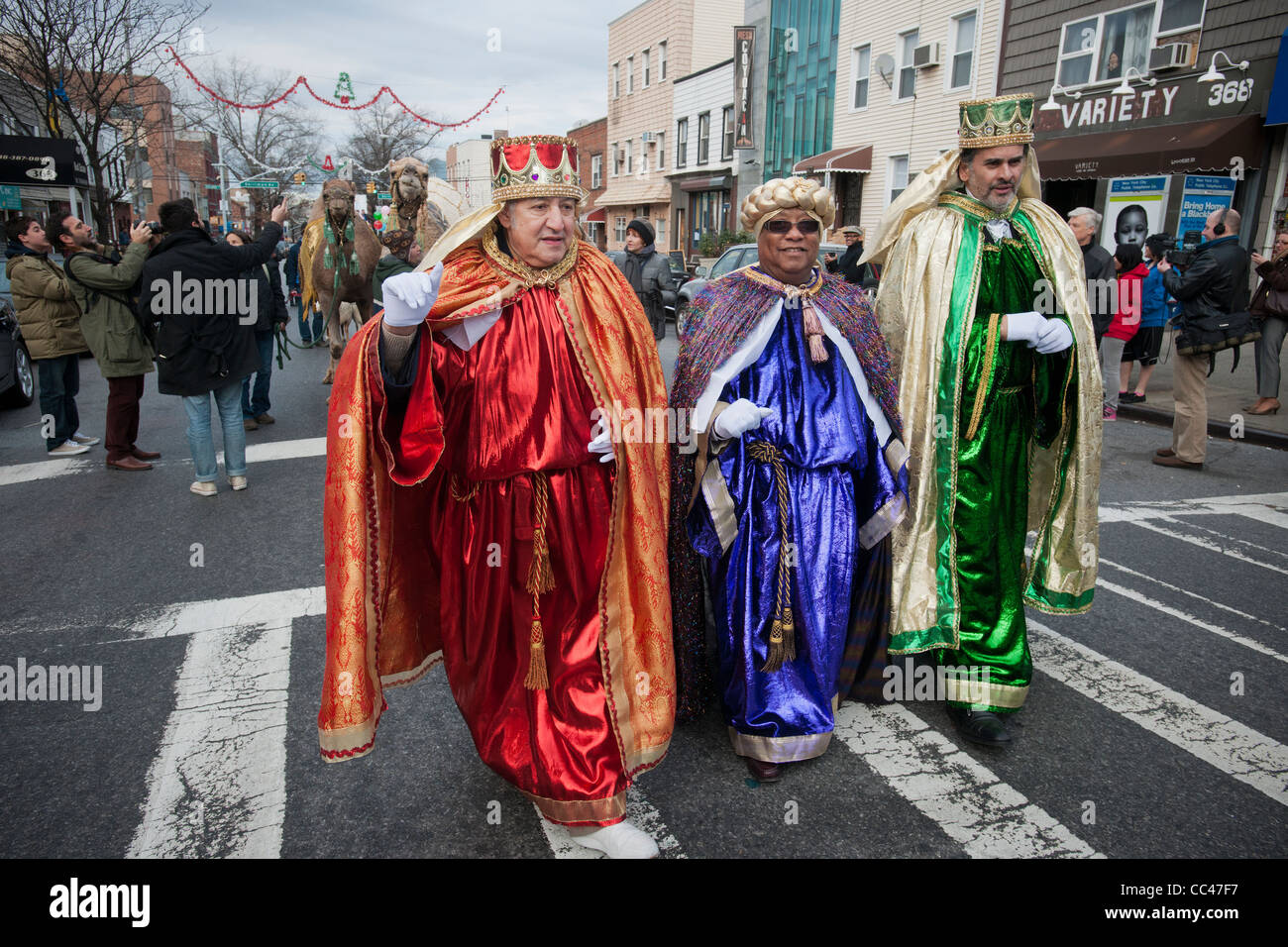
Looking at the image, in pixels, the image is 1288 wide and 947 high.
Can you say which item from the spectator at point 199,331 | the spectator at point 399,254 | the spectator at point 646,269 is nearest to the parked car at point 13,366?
the spectator at point 199,331

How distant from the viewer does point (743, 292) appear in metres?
3.02

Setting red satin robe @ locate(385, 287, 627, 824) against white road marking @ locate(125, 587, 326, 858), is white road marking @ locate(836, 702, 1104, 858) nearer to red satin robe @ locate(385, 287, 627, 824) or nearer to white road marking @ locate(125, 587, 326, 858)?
red satin robe @ locate(385, 287, 627, 824)

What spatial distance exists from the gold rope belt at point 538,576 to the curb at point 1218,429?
7.24m

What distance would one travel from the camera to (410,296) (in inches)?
85.0

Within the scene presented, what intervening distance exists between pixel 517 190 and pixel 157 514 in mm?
4674

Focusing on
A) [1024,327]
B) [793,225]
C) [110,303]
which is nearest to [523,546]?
[793,225]

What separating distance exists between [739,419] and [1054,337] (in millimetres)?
1307

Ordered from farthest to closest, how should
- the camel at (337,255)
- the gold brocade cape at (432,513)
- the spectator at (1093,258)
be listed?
the camel at (337,255), the spectator at (1093,258), the gold brocade cape at (432,513)

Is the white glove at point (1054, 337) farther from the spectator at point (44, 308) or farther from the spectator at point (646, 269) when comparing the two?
the spectator at point (44, 308)

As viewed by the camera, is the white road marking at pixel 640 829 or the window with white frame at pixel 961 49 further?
the window with white frame at pixel 961 49

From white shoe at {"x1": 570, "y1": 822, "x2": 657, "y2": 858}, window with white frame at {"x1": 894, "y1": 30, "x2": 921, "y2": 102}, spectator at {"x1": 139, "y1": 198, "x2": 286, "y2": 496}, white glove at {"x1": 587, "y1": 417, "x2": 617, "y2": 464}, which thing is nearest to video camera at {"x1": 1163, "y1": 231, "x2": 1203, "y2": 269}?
white glove at {"x1": 587, "y1": 417, "x2": 617, "y2": 464}

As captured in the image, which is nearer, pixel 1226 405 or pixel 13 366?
pixel 13 366

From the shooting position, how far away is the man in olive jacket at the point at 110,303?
642cm

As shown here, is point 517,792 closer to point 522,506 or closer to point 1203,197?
point 522,506
